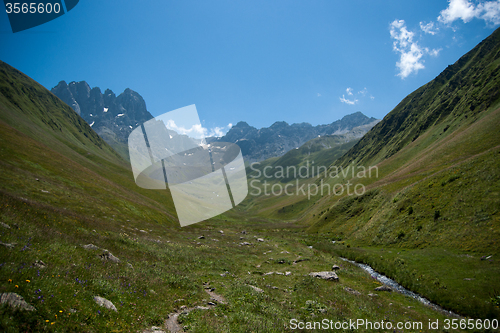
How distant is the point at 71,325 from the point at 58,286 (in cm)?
236

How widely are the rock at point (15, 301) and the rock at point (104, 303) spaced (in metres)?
2.74

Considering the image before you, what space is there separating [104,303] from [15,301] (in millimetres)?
3366

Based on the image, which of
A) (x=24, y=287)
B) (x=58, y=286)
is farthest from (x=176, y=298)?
(x=24, y=287)

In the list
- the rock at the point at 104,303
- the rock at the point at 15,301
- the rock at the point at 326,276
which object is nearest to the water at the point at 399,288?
the rock at the point at 326,276

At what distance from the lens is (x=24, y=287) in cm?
719

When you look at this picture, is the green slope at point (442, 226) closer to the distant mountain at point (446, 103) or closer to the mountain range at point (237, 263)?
the mountain range at point (237, 263)

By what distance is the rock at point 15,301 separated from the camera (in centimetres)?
624

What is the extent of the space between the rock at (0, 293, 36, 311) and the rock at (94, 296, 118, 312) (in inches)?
108

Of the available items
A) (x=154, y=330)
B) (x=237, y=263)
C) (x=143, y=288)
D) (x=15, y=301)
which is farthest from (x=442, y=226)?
(x=15, y=301)

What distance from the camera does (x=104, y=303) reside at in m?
9.09

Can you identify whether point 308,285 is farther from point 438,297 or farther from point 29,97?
point 29,97

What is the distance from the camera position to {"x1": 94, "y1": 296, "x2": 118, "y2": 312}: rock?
353 inches

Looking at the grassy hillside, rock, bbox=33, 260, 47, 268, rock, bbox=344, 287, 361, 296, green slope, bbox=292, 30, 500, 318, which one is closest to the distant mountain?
green slope, bbox=292, 30, 500, 318

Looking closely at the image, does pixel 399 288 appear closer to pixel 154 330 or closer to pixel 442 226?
pixel 442 226
